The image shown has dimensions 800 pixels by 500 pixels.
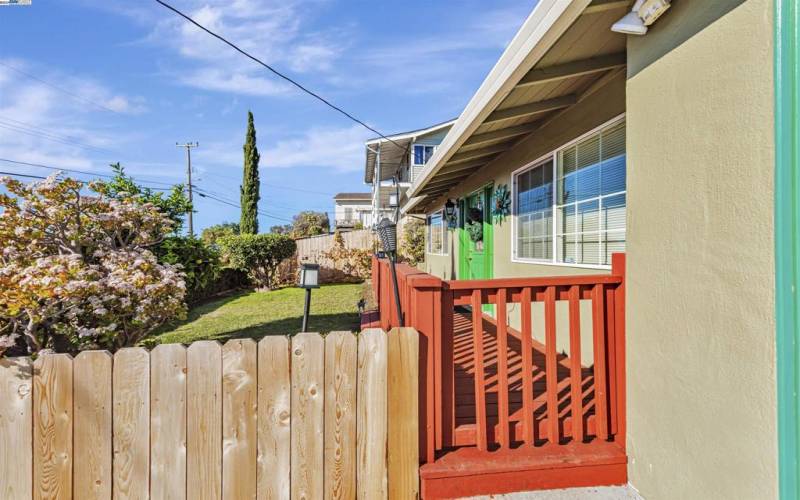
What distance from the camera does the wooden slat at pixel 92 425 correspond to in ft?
5.82

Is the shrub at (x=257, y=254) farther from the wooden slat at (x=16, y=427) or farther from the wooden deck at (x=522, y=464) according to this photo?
the wooden deck at (x=522, y=464)

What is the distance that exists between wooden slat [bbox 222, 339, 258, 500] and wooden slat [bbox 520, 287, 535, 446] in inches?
57.5

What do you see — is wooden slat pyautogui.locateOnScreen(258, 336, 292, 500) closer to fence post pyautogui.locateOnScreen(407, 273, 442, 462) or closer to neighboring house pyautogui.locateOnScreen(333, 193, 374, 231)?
fence post pyautogui.locateOnScreen(407, 273, 442, 462)

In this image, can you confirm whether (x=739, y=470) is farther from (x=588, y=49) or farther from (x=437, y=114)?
(x=437, y=114)

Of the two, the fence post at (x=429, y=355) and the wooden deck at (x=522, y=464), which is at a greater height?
the fence post at (x=429, y=355)

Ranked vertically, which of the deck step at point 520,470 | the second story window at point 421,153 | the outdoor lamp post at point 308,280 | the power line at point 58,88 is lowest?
the deck step at point 520,470

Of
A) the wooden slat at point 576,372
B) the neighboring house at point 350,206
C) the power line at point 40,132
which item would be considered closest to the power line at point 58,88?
the power line at point 40,132

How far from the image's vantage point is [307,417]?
1.91 metres

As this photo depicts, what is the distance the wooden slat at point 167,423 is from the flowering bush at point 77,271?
71.8 inches

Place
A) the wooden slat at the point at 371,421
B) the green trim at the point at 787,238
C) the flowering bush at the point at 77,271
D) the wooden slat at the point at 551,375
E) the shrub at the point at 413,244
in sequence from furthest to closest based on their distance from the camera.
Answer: the shrub at the point at 413,244 < the flowering bush at the point at 77,271 < the wooden slat at the point at 551,375 < the wooden slat at the point at 371,421 < the green trim at the point at 787,238

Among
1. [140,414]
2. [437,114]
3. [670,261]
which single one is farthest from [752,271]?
[437,114]

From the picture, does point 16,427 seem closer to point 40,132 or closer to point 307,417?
point 307,417

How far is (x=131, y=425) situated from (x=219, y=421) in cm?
40

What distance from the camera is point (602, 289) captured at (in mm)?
2250
